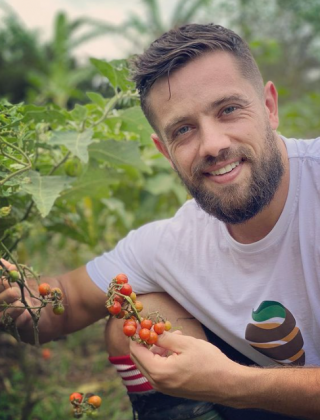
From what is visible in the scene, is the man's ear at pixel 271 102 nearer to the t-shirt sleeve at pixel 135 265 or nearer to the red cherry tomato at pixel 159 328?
the t-shirt sleeve at pixel 135 265

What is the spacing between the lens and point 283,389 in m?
1.60

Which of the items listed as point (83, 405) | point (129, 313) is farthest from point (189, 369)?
point (83, 405)

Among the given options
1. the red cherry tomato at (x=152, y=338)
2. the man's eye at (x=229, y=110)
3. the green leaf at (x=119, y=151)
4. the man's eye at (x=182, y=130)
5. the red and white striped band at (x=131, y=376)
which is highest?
the man's eye at (x=229, y=110)

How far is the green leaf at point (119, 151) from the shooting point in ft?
6.88

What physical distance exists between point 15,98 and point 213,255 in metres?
12.1

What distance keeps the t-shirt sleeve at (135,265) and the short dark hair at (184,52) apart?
17.9 inches

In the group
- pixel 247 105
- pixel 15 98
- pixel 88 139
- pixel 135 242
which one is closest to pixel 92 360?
pixel 135 242

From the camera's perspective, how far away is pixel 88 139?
1.94m

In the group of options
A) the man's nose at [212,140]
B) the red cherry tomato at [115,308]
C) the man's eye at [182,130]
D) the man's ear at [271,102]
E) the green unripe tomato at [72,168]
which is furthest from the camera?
the green unripe tomato at [72,168]

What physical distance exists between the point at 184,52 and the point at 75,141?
46cm

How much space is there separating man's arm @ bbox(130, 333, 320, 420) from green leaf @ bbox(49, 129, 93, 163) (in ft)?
2.14

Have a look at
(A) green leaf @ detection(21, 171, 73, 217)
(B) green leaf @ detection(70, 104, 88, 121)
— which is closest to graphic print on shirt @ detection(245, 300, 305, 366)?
(A) green leaf @ detection(21, 171, 73, 217)

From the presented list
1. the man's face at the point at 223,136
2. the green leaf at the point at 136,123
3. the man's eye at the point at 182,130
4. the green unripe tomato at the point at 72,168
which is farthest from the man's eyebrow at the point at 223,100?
the green unripe tomato at the point at 72,168

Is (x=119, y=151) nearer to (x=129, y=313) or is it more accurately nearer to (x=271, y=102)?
(x=271, y=102)
